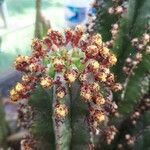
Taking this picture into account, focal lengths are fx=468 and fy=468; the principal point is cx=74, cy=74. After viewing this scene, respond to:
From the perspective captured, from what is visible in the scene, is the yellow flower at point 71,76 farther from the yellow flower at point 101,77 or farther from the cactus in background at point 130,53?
the cactus in background at point 130,53

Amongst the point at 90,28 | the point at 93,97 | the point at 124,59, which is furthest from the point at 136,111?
the point at 93,97

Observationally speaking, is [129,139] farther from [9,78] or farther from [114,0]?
[9,78]

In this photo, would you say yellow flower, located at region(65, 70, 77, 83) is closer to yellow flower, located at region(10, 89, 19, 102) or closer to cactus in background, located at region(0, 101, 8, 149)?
yellow flower, located at region(10, 89, 19, 102)

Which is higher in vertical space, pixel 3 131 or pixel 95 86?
pixel 95 86

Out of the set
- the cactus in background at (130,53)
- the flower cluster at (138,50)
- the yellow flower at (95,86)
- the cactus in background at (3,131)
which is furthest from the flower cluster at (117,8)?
the cactus in background at (3,131)

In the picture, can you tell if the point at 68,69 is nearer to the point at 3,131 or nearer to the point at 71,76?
the point at 71,76

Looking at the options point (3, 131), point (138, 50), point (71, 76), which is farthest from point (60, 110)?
point (3, 131)
